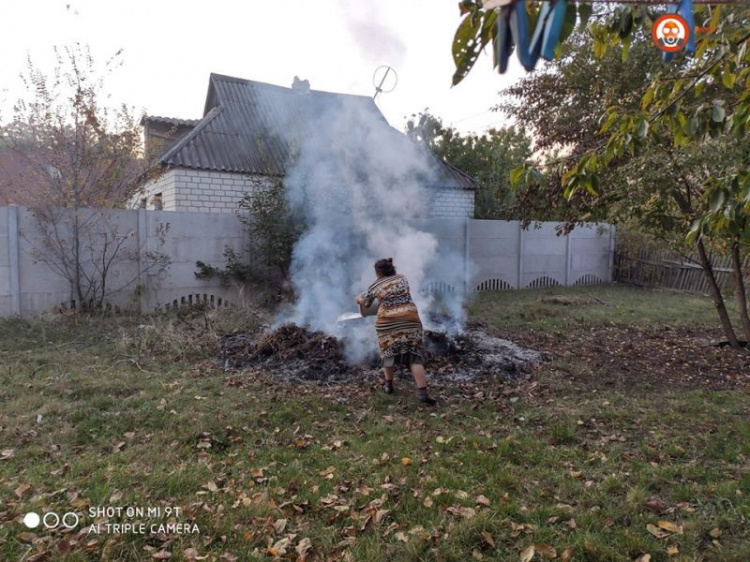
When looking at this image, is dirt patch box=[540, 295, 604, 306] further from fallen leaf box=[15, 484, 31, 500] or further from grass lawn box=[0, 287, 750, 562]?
fallen leaf box=[15, 484, 31, 500]

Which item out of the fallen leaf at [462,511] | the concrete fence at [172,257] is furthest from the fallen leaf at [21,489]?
the concrete fence at [172,257]

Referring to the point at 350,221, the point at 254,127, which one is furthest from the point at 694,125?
the point at 254,127

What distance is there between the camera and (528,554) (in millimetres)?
2641

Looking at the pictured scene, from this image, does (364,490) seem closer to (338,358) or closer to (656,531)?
(656,531)

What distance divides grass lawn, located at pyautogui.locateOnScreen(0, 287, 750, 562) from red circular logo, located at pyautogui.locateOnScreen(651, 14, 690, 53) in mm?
2598

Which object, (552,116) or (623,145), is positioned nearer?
(623,145)

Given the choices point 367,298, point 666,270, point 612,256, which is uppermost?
point 612,256

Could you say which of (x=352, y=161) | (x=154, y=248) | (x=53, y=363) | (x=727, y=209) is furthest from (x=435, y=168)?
(x=727, y=209)

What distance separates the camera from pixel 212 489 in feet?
10.6

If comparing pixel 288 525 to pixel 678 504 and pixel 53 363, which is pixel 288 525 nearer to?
pixel 678 504

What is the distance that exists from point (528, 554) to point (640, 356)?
527cm

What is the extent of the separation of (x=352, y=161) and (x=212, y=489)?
839cm

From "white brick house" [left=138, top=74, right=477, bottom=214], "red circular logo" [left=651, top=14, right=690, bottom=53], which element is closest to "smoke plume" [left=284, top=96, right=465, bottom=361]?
"white brick house" [left=138, top=74, right=477, bottom=214]

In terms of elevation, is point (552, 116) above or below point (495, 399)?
above
